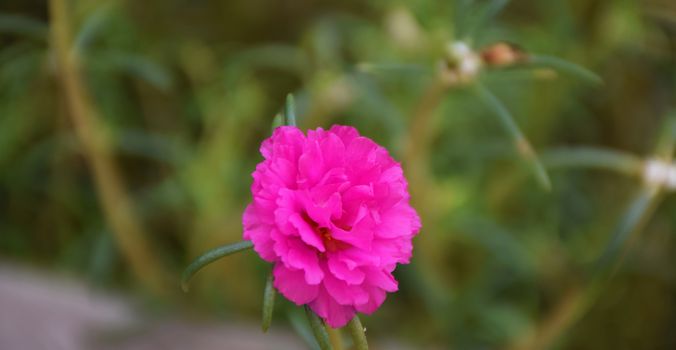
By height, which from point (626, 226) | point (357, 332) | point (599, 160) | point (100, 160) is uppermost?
point (100, 160)

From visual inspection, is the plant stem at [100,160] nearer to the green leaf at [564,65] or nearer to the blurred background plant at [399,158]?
the blurred background plant at [399,158]

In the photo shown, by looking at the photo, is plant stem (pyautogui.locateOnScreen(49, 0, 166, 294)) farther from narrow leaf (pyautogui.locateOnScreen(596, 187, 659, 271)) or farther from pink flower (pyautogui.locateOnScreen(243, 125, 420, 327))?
narrow leaf (pyautogui.locateOnScreen(596, 187, 659, 271))

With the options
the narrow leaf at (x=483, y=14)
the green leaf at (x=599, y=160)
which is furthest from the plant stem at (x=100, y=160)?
the green leaf at (x=599, y=160)

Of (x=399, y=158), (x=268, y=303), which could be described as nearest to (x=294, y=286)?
(x=268, y=303)

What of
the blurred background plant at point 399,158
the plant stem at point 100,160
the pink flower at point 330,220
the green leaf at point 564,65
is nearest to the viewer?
the pink flower at point 330,220

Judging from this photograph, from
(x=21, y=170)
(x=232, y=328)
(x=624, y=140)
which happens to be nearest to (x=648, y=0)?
(x=624, y=140)

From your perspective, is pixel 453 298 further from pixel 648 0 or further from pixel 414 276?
pixel 648 0

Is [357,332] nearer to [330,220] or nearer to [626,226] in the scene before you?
[330,220]
